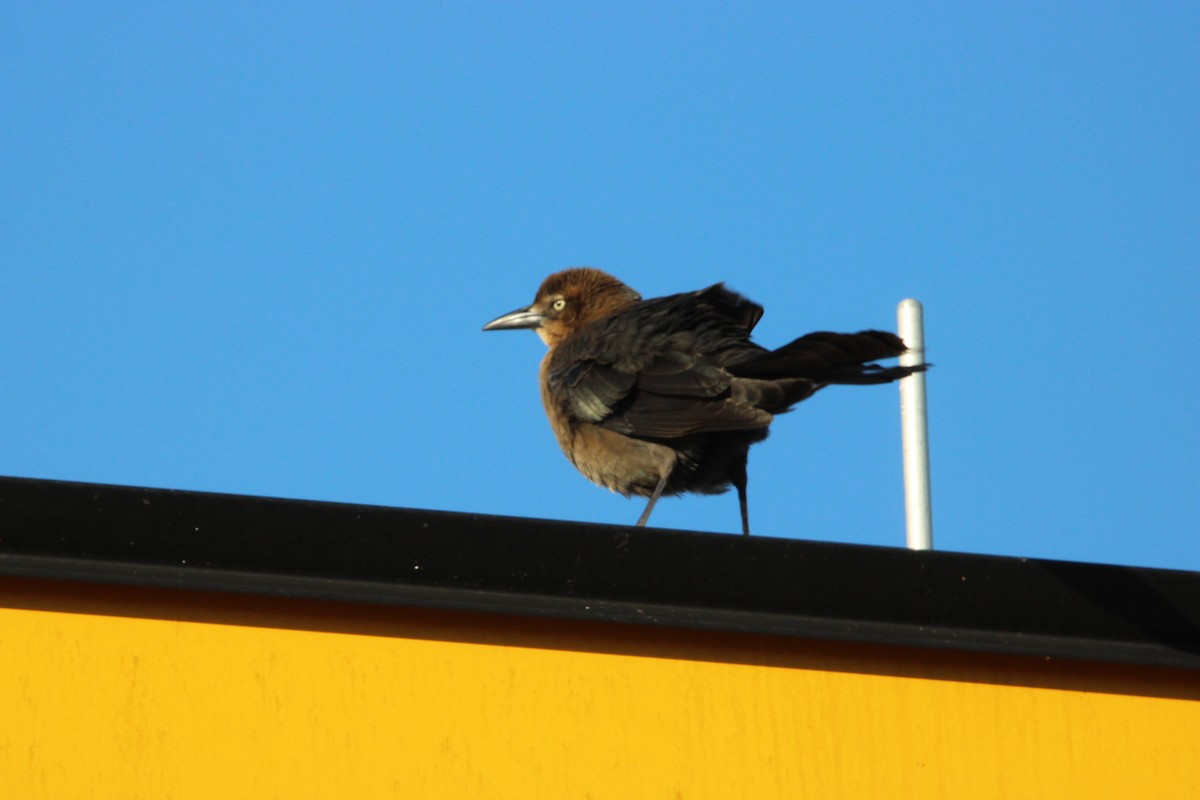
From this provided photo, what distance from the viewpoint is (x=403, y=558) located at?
11.3ft

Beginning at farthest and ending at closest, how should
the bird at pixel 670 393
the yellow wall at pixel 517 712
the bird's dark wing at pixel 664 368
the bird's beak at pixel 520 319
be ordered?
the bird's beak at pixel 520 319 → the bird's dark wing at pixel 664 368 → the bird at pixel 670 393 → the yellow wall at pixel 517 712

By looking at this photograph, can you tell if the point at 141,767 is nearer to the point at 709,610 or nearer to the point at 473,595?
the point at 473,595

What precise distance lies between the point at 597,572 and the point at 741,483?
3340 mm

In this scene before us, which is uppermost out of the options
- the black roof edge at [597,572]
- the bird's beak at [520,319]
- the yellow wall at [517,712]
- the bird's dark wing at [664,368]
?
the bird's beak at [520,319]

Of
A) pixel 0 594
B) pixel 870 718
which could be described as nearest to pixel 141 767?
pixel 0 594

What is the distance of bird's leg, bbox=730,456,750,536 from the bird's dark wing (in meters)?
0.58

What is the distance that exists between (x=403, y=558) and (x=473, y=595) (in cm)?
18

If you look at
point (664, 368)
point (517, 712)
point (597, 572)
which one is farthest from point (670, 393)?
point (517, 712)

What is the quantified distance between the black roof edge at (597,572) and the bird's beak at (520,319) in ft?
14.3

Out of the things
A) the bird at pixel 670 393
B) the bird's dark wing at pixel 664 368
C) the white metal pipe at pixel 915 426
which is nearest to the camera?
the bird at pixel 670 393

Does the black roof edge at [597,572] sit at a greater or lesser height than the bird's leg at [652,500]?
lesser

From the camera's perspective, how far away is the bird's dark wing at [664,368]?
19.5 ft

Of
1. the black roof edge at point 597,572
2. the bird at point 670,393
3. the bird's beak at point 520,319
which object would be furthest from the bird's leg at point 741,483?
the black roof edge at point 597,572

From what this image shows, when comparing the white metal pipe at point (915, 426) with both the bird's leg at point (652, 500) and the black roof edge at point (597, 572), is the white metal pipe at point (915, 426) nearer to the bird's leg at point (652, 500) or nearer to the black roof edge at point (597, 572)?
the bird's leg at point (652, 500)
